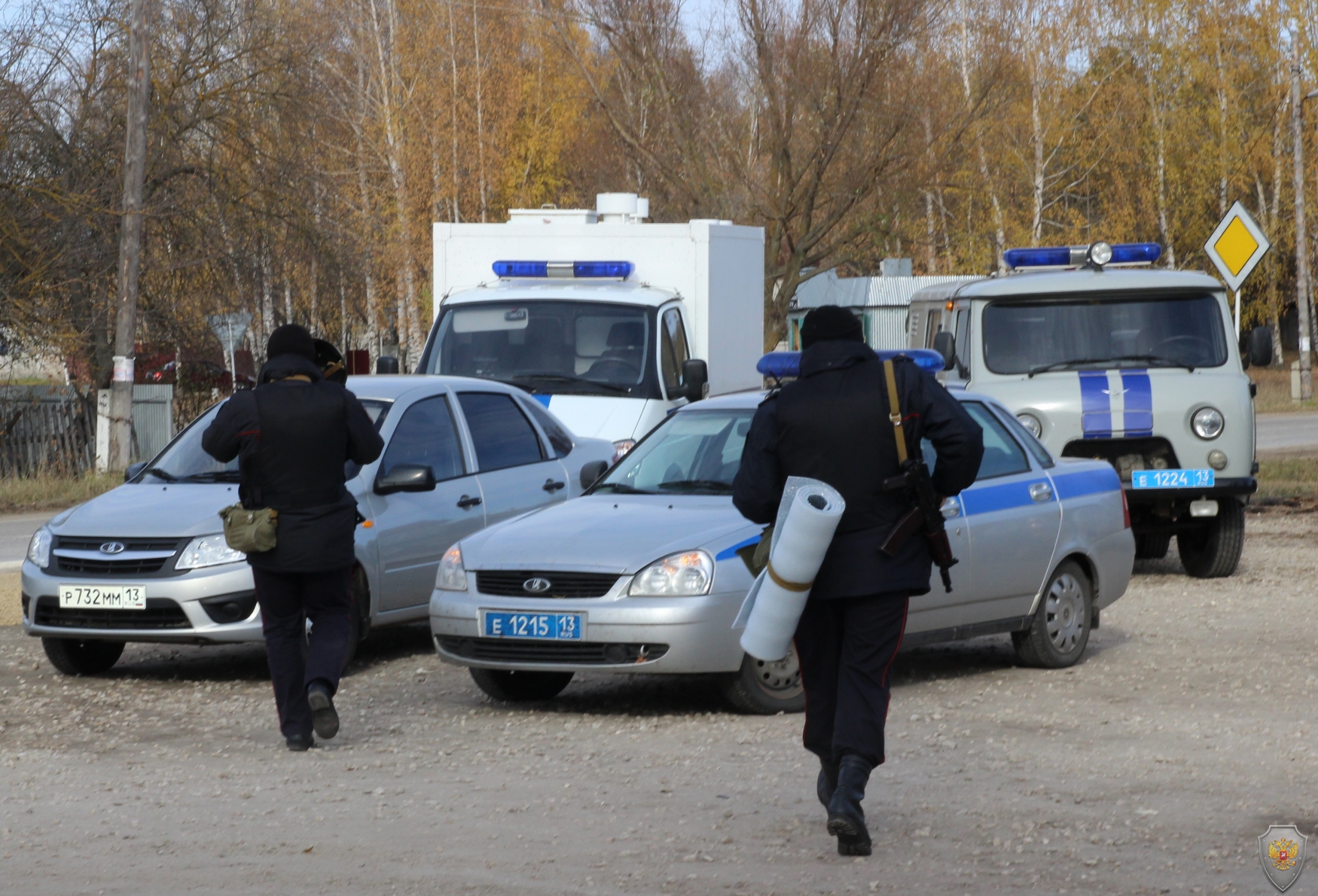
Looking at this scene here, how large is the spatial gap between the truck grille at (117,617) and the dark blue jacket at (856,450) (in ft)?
13.6

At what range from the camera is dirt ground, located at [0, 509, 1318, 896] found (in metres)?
5.35

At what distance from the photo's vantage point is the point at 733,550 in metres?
7.89

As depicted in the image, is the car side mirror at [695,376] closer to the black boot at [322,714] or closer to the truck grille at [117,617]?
the truck grille at [117,617]

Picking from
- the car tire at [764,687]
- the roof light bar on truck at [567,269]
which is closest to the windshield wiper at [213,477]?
the car tire at [764,687]

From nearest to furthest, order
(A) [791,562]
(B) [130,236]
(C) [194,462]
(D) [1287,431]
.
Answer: (A) [791,562], (C) [194,462], (B) [130,236], (D) [1287,431]

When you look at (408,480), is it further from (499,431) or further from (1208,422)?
(1208,422)

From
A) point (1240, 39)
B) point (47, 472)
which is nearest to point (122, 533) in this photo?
point (47, 472)

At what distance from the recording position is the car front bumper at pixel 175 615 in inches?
348

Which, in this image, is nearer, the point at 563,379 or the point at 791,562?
the point at 791,562

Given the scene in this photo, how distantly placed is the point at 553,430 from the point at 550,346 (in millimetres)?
3361

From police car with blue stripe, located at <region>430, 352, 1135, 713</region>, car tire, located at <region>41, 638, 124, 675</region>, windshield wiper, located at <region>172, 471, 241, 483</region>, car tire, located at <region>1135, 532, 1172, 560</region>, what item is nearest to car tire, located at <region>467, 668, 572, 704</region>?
police car with blue stripe, located at <region>430, 352, 1135, 713</region>

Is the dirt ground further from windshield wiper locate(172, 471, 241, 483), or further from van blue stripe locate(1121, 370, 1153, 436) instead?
van blue stripe locate(1121, 370, 1153, 436)

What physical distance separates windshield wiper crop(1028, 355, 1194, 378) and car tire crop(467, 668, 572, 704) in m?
5.75

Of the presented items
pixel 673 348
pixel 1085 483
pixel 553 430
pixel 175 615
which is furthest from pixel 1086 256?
pixel 175 615
